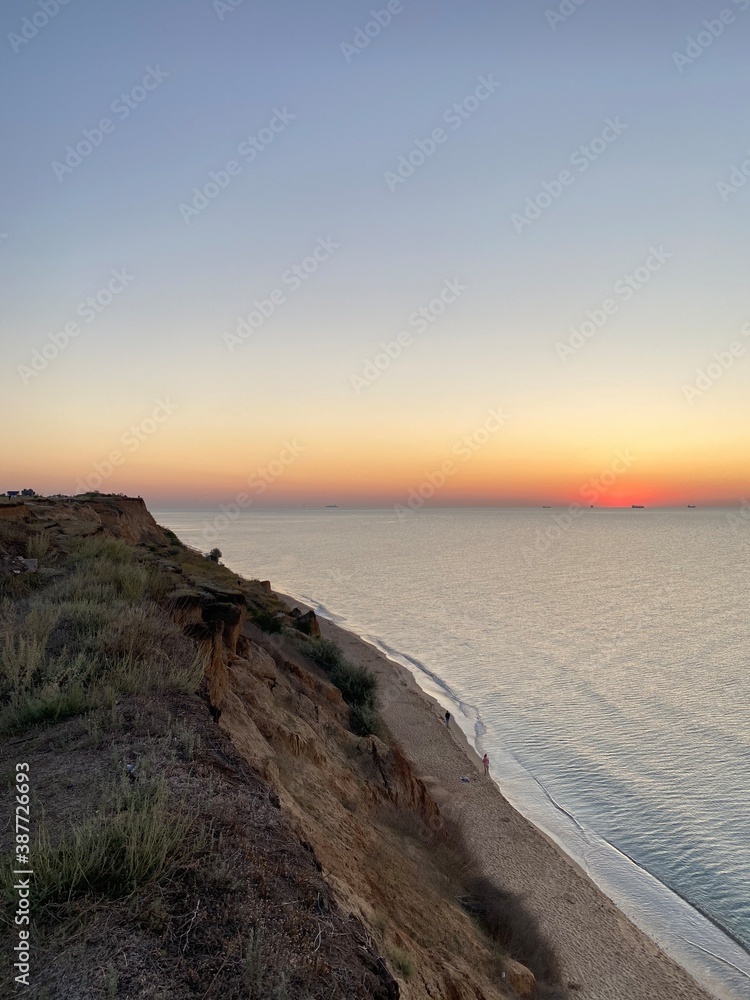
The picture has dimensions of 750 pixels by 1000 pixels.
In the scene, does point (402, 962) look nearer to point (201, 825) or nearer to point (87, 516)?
point (201, 825)

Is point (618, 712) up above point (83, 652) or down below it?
below

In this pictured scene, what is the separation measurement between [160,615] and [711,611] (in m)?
64.2

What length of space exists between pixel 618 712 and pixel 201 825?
104 ft

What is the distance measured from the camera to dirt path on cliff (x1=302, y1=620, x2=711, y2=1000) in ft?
44.1

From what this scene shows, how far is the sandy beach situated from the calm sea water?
963mm

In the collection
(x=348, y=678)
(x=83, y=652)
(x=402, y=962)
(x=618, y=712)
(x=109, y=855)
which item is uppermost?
(x=83, y=652)

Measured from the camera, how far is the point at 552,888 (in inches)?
664

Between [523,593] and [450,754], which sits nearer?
[450,754]

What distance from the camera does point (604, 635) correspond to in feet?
164

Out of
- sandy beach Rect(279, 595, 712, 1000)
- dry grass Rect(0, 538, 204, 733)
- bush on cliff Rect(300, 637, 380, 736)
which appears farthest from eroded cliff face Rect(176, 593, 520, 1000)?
sandy beach Rect(279, 595, 712, 1000)

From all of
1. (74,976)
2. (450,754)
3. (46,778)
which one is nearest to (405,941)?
(46,778)

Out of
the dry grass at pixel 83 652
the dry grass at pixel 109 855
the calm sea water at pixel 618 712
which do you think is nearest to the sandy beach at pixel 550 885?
the calm sea water at pixel 618 712

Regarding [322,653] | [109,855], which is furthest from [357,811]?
Result: [322,653]

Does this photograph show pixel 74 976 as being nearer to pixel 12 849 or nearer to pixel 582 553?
pixel 12 849
